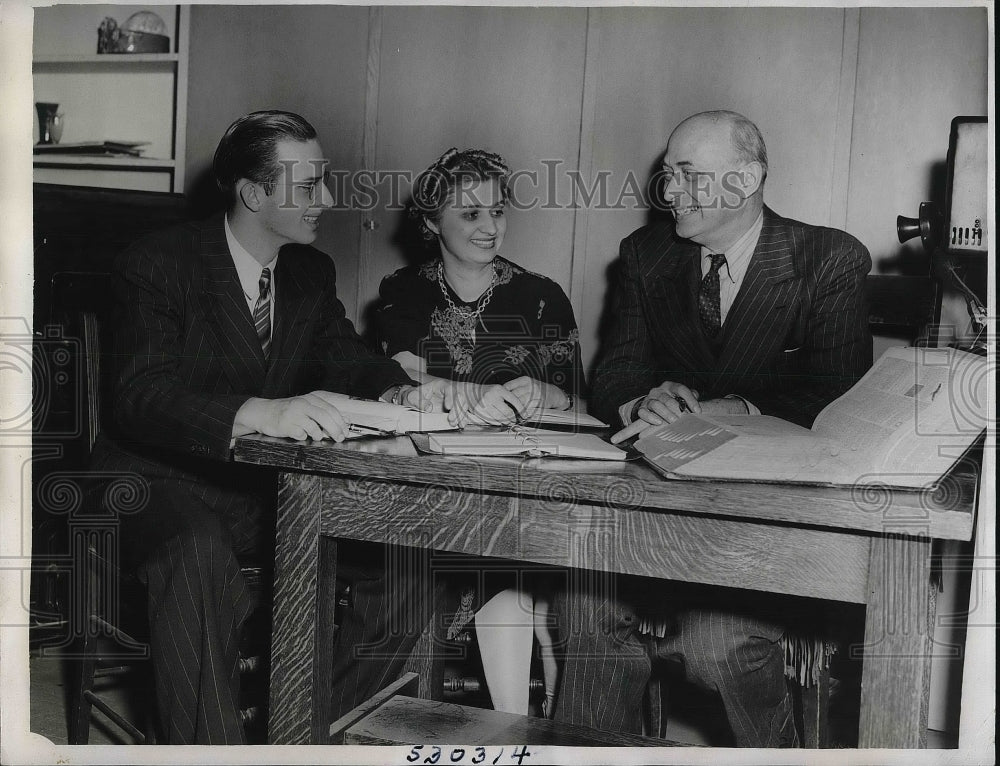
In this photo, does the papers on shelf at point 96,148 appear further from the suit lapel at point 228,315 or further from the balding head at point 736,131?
the balding head at point 736,131

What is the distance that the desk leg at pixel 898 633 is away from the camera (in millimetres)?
1232

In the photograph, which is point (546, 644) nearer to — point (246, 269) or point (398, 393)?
point (398, 393)

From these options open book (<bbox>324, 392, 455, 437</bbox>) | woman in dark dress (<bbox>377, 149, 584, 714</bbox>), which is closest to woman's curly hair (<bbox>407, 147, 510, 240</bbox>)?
woman in dark dress (<bbox>377, 149, 584, 714</bbox>)

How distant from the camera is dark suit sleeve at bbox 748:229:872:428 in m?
2.01

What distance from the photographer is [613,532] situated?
1366 mm

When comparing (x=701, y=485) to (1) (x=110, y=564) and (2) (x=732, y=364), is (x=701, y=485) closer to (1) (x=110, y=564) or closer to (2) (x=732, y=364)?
(2) (x=732, y=364)

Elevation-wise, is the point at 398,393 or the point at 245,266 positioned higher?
the point at 245,266

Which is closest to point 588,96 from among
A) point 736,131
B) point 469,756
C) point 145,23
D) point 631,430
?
point 736,131

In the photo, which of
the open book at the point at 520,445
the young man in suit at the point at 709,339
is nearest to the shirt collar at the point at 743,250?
the young man in suit at the point at 709,339

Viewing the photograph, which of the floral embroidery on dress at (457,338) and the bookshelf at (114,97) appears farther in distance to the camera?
the floral embroidery on dress at (457,338)

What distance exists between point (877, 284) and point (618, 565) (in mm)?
1124

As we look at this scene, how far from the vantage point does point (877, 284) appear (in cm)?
209

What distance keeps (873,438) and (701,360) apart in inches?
33.0

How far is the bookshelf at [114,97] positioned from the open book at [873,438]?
5.34ft
